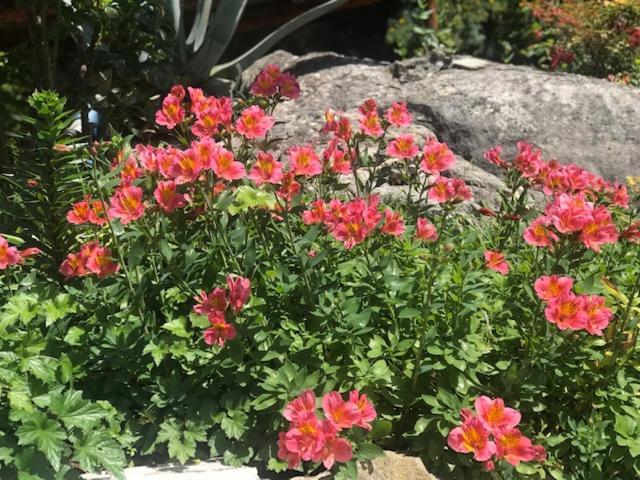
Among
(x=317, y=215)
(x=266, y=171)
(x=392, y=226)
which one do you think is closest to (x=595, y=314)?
(x=392, y=226)

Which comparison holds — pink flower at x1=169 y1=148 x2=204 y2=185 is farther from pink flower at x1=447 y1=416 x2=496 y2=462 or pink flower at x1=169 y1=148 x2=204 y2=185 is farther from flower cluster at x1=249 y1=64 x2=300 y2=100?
pink flower at x1=447 y1=416 x2=496 y2=462

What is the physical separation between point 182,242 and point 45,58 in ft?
7.05

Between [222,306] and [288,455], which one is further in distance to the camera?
[222,306]

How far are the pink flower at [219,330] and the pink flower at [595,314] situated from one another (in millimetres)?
907

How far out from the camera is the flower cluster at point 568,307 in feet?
6.95

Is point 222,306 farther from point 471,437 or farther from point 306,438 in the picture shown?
point 471,437

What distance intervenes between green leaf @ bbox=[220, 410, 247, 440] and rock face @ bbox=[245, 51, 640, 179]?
2566 mm

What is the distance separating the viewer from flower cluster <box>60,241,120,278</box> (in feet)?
7.70

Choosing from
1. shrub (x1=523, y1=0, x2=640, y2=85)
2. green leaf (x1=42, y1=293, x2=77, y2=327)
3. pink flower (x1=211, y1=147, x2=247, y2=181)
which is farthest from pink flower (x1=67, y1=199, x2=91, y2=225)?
shrub (x1=523, y1=0, x2=640, y2=85)

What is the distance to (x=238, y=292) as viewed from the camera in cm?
219

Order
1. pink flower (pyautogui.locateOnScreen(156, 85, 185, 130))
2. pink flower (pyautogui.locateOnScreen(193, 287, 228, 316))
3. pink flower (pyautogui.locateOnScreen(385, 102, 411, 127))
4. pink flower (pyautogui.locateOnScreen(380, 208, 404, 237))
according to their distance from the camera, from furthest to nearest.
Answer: pink flower (pyautogui.locateOnScreen(385, 102, 411, 127))
pink flower (pyautogui.locateOnScreen(156, 85, 185, 130))
pink flower (pyautogui.locateOnScreen(380, 208, 404, 237))
pink flower (pyautogui.locateOnScreen(193, 287, 228, 316))

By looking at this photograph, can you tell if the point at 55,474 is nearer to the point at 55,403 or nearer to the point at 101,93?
the point at 55,403

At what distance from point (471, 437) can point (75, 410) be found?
1.00 metres

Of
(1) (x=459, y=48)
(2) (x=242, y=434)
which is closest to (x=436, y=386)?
(2) (x=242, y=434)
